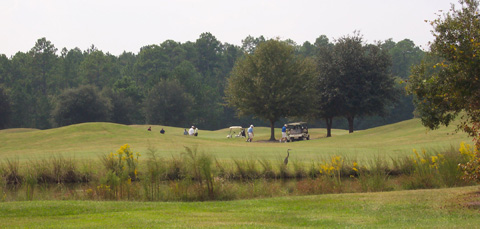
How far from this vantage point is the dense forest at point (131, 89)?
86.1m

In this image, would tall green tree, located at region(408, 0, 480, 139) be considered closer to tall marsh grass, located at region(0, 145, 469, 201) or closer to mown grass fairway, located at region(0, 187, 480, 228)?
mown grass fairway, located at region(0, 187, 480, 228)

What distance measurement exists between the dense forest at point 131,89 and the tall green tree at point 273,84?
A: 2295 cm

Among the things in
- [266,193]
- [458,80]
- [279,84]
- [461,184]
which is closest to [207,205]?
[266,193]

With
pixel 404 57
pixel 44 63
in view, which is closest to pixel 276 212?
pixel 44 63

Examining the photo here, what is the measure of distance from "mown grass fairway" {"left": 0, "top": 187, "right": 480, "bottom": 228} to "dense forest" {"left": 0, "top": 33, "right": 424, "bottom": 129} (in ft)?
222

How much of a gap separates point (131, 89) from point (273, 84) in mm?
50693

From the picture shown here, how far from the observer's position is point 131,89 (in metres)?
102

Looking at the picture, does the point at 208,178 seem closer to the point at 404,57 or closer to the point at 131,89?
the point at 131,89

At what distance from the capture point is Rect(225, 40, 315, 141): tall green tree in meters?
58.1

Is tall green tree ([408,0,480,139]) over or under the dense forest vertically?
under

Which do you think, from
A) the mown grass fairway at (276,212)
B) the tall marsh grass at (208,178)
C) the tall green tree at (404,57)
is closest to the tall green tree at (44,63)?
the tall green tree at (404,57)

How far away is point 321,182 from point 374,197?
3037 mm

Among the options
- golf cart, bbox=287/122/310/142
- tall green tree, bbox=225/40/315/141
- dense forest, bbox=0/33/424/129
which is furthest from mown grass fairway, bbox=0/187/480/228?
dense forest, bbox=0/33/424/129

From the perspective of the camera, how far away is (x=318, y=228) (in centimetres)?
1112
